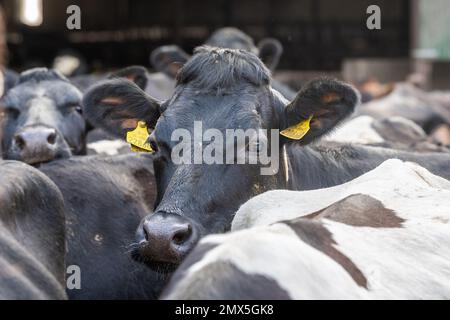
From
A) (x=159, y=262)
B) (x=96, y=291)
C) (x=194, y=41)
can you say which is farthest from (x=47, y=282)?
(x=194, y=41)

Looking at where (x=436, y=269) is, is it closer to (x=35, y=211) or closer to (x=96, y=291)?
(x=35, y=211)

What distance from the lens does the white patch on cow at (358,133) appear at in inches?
277

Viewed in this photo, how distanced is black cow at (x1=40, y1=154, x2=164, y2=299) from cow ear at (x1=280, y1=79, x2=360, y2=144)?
0.91 meters

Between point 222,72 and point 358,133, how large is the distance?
3033 mm

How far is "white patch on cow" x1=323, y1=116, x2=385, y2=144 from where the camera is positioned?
23.0ft

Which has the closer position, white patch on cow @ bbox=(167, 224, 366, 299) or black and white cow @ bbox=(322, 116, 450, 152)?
white patch on cow @ bbox=(167, 224, 366, 299)

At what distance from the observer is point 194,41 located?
71.6ft

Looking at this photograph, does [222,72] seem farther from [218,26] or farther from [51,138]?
[218,26]

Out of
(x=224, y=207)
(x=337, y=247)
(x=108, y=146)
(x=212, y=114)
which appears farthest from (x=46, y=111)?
(x=337, y=247)

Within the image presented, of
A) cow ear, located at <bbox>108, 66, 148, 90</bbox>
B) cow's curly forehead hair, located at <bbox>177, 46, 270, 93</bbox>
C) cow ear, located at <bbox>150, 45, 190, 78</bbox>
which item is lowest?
cow ear, located at <bbox>150, 45, 190, 78</bbox>

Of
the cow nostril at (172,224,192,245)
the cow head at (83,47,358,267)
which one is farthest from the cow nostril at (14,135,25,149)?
the cow nostril at (172,224,192,245)

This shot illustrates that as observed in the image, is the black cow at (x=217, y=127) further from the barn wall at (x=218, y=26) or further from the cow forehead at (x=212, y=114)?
the barn wall at (x=218, y=26)

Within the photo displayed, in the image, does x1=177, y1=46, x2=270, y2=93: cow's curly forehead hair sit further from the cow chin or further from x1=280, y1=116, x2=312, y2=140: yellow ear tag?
the cow chin

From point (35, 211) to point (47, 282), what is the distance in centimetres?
60
